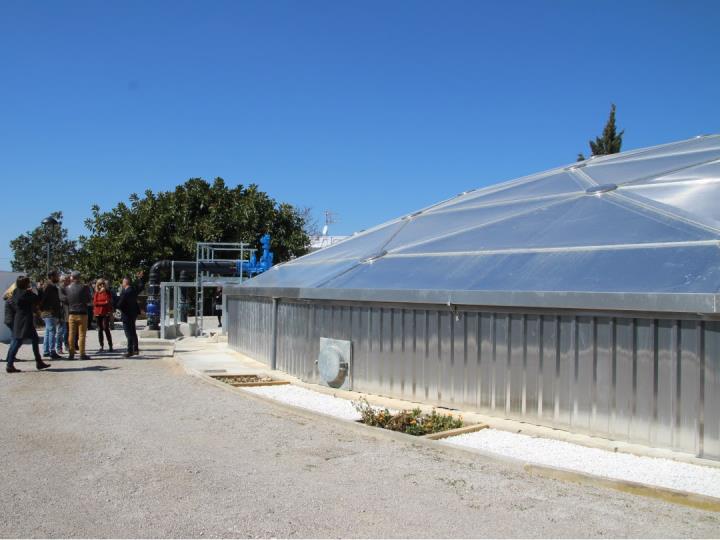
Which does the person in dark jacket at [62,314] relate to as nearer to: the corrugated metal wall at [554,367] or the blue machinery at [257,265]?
the corrugated metal wall at [554,367]

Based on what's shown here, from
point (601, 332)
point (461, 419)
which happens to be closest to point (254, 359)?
point (461, 419)

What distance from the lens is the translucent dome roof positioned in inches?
299

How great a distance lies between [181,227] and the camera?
37.0m

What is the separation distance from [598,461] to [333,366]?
4.85m

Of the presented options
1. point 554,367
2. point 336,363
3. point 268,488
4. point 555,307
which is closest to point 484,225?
point 336,363

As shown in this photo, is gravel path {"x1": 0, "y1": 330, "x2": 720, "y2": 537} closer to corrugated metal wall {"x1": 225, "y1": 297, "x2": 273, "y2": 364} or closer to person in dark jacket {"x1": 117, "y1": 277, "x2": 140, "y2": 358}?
corrugated metal wall {"x1": 225, "y1": 297, "x2": 273, "y2": 364}

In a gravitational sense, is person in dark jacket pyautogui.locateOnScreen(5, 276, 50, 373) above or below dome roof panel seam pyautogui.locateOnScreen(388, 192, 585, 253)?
below

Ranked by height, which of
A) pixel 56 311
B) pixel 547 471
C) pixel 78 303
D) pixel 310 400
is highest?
pixel 78 303

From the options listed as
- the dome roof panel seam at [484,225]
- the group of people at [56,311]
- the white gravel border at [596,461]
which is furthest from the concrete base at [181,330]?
the white gravel border at [596,461]

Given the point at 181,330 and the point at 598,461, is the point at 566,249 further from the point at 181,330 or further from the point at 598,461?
the point at 181,330

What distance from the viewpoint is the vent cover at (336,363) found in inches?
411

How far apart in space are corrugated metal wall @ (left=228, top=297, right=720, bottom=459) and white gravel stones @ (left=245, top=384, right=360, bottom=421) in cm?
63

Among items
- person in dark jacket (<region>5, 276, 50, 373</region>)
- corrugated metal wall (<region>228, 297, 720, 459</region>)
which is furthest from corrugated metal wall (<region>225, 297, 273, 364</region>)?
person in dark jacket (<region>5, 276, 50, 373</region>)

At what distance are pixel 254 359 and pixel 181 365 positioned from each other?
1.55 metres
